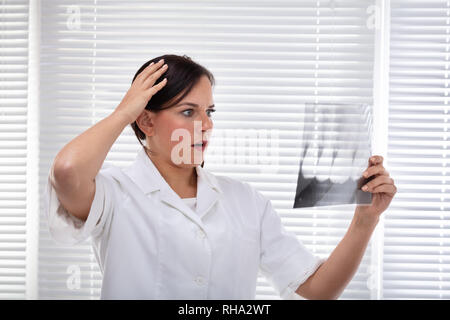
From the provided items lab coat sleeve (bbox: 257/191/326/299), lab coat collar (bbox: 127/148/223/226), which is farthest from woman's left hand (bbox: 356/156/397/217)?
lab coat collar (bbox: 127/148/223/226)

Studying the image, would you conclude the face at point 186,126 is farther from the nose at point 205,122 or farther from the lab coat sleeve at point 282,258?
the lab coat sleeve at point 282,258

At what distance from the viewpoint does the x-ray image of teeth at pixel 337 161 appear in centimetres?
87

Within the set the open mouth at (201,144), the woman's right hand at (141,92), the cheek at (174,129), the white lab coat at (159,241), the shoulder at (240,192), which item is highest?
the woman's right hand at (141,92)

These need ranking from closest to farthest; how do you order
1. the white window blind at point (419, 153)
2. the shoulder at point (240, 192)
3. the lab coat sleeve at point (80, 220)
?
the lab coat sleeve at point (80, 220) → the shoulder at point (240, 192) → the white window blind at point (419, 153)

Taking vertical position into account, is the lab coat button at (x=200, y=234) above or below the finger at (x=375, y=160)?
below

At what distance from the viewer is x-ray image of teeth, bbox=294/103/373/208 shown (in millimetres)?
865

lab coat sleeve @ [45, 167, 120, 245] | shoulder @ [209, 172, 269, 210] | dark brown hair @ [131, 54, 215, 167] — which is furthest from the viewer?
shoulder @ [209, 172, 269, 210]

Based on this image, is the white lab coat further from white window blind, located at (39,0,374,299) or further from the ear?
white window blind, located at (39,0,374,299)

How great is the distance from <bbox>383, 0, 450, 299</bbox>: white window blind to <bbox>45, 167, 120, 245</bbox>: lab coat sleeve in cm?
77

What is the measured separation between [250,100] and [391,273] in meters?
0.62

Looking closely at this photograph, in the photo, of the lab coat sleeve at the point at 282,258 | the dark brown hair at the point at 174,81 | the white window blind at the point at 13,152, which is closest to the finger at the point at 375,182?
the lab coat sleeve at the point at 282,258

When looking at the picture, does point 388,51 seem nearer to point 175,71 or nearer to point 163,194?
point 175,71

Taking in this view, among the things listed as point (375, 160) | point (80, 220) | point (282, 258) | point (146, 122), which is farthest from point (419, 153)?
point (80, 220)

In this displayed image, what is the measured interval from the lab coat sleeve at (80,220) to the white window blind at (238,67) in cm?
40
